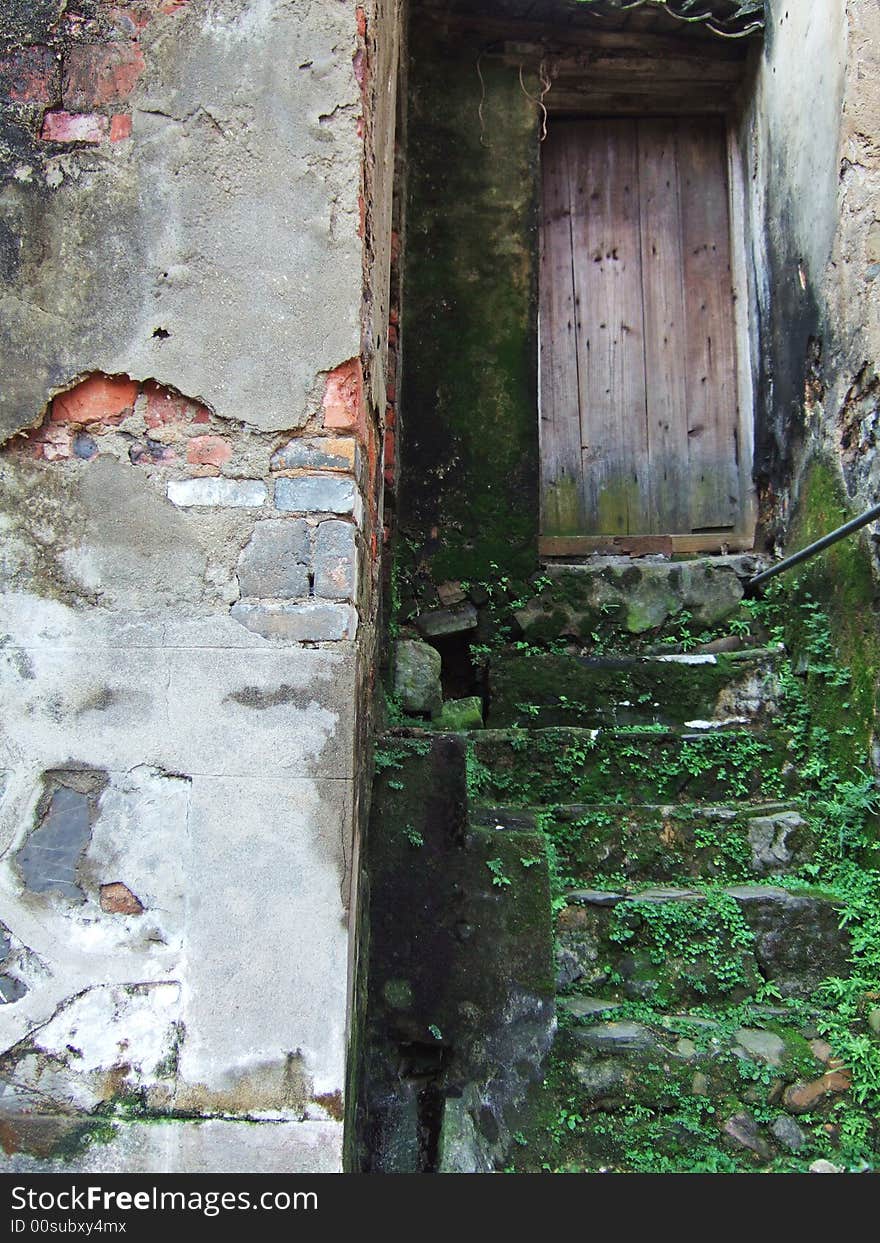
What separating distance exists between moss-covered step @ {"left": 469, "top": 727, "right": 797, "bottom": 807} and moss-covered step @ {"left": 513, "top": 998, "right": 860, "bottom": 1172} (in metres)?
0.86

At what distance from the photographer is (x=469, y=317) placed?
13.4ft

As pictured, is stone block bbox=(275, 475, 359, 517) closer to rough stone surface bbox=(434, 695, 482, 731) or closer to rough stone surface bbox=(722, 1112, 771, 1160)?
rough stone surface bbox=(434, 695, 482, 731)

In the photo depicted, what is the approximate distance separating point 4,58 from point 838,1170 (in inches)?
132

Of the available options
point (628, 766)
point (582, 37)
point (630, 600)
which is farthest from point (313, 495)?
point (582, 37)

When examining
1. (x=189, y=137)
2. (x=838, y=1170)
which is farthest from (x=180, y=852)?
(x=838, y=1170)

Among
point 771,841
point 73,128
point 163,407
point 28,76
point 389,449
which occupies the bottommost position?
point 771,841

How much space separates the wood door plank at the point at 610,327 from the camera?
4.48m

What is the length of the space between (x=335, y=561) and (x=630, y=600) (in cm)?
206

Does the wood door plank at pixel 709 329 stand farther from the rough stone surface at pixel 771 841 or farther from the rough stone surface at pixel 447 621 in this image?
the rough stone surface at pixel 771 841

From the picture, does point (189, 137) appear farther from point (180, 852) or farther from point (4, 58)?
point (180, 852)

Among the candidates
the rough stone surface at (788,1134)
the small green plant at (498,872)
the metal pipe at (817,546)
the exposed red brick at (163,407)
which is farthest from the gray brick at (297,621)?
the metal pipe at (817,546)

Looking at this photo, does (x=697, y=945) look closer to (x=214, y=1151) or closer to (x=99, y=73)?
(x=214, y=1151)

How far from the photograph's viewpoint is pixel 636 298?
4586 mm

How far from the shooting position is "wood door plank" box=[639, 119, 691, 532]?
14.7 feet
